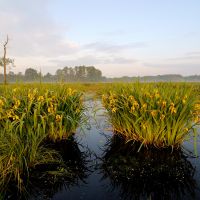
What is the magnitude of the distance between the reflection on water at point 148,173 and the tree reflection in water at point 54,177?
0.64m

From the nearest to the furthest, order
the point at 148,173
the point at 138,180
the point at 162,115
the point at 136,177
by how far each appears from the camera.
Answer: the point at 138,180
the point at 136,177
the point at 148,173
the point at 162,115

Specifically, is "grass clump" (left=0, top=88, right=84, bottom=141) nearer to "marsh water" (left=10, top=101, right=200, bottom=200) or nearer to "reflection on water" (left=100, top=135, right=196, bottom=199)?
"marsh water" (left=10, top=101, right=200, bottom=200)

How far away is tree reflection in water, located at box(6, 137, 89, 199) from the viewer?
193 inches

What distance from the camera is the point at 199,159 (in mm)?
6695

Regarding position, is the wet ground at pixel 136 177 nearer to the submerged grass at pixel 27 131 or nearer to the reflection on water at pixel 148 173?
the reflection on water at pixel 148 173

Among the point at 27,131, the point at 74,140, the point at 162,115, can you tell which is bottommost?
the point at 74,140

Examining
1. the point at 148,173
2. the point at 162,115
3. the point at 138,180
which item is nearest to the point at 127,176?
the point at 138,180

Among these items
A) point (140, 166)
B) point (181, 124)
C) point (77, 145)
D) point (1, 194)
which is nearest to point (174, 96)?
point (181, 124)

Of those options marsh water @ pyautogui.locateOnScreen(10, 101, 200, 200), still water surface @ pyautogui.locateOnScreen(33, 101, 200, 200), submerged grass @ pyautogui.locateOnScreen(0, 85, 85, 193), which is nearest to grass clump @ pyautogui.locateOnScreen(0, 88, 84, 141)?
submerged grass @ pyautogui.locateOnScreen(0, 85, 85, 193)

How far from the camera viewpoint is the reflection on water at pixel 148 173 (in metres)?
4.96

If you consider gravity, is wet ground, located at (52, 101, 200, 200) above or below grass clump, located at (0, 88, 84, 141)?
below

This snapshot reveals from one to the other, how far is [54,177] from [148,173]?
7.34ft

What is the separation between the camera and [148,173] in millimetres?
5793

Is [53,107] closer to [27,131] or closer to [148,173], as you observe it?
[27,131]
